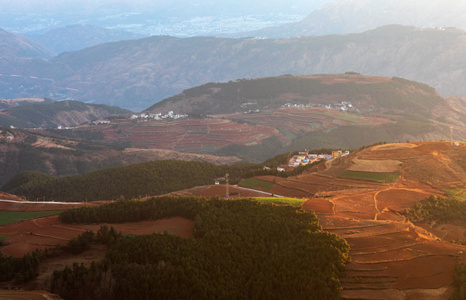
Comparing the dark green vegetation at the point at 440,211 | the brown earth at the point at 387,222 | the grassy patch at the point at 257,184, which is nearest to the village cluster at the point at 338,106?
the grassy patch at the point at 257,184

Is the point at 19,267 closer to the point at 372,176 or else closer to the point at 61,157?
the point at 372,176

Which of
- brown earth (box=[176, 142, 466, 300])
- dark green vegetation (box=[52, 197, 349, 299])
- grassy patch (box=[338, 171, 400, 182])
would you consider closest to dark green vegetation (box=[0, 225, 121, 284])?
dark green vegetation (box=[52, 197, 349, 299])

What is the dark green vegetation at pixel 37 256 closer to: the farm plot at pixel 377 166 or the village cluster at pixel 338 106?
the farm plot at pixel 377 166

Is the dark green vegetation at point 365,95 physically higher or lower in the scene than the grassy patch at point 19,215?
higher

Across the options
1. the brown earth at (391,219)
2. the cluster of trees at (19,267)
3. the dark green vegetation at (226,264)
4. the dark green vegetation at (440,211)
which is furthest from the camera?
the dark green vegetation at (440,211)

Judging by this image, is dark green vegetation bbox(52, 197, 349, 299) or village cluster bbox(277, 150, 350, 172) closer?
dark green vegetation bbox(52, 197, 349, 299)

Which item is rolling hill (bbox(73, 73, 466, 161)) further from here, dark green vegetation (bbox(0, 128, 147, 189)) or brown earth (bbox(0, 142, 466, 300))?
brown earth (bbox(0, 142, 466, 300))

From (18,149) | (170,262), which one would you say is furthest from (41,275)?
(18,149)
